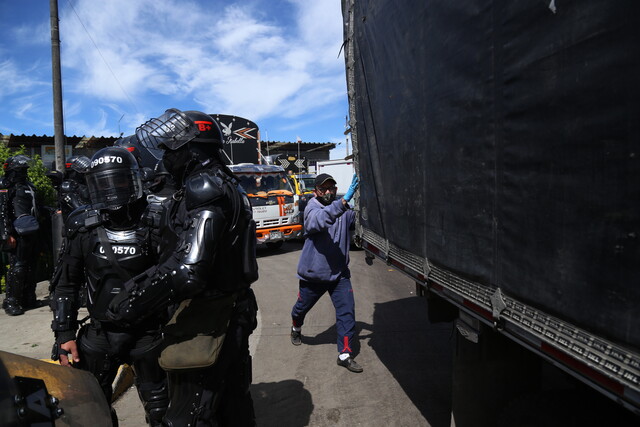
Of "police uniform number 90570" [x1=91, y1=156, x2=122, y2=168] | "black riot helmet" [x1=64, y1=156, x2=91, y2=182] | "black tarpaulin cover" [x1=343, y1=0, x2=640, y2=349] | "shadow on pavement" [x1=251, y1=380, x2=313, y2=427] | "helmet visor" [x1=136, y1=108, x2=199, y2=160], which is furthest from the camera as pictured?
"black riot helmet" [x1=64, y1=156, x2=91, y2=182]

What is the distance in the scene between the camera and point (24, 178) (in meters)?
6.29

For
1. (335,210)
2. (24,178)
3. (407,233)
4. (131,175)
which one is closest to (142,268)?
(131,175)

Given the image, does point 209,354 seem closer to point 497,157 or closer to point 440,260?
point 440,260

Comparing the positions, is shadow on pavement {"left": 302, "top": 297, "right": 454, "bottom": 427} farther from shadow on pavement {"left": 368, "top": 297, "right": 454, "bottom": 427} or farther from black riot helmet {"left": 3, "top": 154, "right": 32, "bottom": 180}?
black riot helmet {"left": 3, "top": 154, "right": 32, "bottom": 180}

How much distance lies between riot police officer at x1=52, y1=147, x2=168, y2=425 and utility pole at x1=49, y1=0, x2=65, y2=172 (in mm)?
5010

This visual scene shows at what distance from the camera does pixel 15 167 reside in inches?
239

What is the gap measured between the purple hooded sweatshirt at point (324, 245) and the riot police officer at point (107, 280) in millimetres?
1974

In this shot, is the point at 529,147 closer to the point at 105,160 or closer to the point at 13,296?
the point at 105,160

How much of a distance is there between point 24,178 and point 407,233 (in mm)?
6146

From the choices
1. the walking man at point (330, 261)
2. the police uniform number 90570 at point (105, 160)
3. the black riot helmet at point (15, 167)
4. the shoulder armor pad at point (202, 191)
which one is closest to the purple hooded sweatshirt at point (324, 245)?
the walking man at point (330, 261)

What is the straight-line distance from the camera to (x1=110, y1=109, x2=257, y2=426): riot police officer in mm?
2111

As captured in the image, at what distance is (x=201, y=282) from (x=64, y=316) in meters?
1.30

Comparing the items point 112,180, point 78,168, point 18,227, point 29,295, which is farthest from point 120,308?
point 29,295

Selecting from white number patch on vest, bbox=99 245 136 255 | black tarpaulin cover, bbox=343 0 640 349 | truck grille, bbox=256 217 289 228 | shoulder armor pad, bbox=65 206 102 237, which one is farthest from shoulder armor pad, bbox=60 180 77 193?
truck grille, bbox=256 217 289 228
